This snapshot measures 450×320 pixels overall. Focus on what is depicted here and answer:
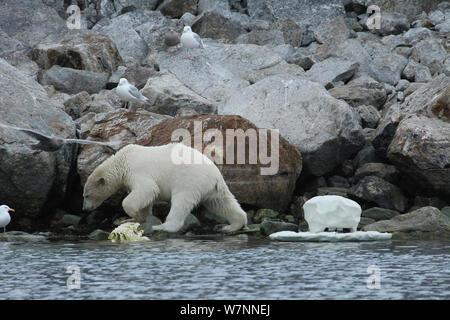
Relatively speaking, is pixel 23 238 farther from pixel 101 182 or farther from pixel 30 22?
pixel 30 22

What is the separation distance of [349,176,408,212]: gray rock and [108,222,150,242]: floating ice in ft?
14.6

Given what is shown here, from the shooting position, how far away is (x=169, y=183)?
44.6 ft

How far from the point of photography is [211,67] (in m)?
23.0

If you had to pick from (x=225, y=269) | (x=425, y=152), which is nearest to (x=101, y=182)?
(x=225, y=269)

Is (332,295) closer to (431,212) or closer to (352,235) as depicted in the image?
(352,235)

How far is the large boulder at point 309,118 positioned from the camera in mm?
16234

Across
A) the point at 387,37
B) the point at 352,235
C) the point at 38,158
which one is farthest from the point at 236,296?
the point at 387,37

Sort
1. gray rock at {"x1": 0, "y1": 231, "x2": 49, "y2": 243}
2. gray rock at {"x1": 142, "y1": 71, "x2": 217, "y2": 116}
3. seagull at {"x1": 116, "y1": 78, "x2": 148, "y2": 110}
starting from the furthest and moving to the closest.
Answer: gray rock at {"x1": 142, "y1": 71, "x2": 217, "y2": 116} → seagull at {"x1": 116, "y1": 78, "x2": 148, "y2": 110} → gray rock at {"x1": 0, "y1": 231, "x2": 49, "y2": 243}

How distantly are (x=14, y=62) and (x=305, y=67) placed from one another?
29.5 feet

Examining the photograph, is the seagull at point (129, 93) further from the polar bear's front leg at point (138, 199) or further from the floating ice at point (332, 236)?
the floating ice at point (332, 236)

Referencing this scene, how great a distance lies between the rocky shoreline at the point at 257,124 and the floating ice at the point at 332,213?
528 millimetres

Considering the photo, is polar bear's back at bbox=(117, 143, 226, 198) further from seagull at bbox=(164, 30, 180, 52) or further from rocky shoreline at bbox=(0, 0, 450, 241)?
seagull at bbox=(164, 30, 180, 52)

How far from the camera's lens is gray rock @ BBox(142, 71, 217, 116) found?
19656 mm

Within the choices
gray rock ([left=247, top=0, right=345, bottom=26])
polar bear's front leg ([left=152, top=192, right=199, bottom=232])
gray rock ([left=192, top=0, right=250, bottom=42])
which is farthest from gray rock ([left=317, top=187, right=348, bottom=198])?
gray rock ([left=247, top=0, right=345, bottom=26])
